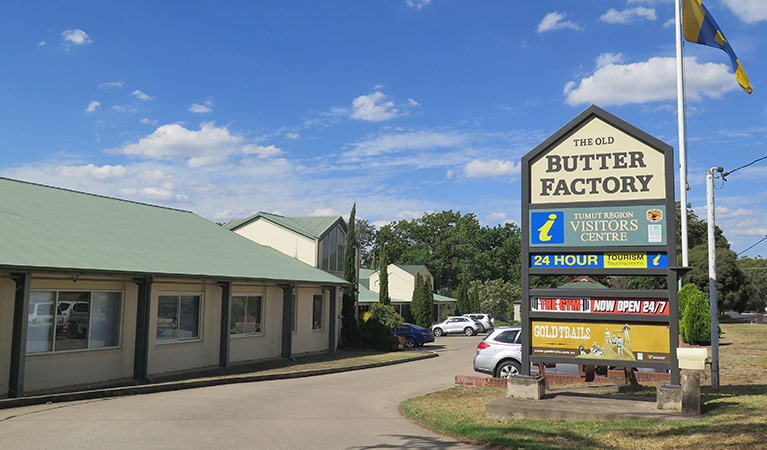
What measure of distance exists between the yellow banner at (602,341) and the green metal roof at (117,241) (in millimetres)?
10406

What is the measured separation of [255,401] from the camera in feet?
46.3

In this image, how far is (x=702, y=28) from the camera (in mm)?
18750

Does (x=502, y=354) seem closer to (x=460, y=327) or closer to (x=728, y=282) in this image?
(x=460, y=327)

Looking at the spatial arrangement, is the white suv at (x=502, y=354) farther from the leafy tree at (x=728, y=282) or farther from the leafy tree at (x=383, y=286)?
the leafy tree at (x=728, y=282)

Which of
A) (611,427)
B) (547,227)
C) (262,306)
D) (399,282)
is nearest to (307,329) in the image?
(262,306)

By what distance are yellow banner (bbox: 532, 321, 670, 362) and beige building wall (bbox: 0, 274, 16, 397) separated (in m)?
11.3

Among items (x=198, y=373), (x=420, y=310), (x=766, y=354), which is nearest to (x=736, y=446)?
(x=198, y=373)

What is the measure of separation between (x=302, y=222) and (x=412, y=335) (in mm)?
9364

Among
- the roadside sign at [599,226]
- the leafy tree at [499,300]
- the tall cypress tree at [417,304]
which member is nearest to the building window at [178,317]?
the roadside sign at [599,226]

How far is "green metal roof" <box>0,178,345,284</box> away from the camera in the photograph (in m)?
15.3

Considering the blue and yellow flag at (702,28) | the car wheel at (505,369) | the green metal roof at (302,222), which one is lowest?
the car wheel at (505,369)

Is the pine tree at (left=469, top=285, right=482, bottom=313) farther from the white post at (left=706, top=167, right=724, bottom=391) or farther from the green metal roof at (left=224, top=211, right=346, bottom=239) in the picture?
the white post at (left=706, top=167, right=724, bottom=391)

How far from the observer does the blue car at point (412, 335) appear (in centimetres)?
3469

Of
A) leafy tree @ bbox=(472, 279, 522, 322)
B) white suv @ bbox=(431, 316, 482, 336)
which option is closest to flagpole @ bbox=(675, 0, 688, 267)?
white suv @ bbox=(431, 316, 482, 336)
